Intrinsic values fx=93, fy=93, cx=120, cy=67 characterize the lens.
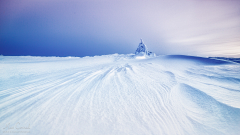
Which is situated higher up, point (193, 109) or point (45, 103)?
point (45, 103)

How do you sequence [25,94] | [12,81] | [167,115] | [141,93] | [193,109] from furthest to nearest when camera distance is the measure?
[12,81]
[25,94]
[141,93]
[193,109]
[167,115]

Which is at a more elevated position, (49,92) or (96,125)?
(49,92)

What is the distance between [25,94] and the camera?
2.12 meters

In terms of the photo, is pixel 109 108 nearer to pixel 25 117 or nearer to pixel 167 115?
pixel 167 115

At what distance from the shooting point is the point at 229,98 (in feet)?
5.57

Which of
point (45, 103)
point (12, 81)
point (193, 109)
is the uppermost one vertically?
point (12, 81)

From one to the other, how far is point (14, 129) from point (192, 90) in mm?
3112

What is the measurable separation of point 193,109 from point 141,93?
885mm

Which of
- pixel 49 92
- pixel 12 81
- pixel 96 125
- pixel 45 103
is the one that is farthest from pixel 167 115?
pixel 12 81

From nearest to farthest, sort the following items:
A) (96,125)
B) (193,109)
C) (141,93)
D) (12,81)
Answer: (96,125) → (193,109) → (141,93) → (12,81)

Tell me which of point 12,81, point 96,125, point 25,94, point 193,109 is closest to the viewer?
point 96,125

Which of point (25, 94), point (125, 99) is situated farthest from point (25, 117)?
point (125, 99)

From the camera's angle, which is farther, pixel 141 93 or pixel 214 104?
pixel 141 93

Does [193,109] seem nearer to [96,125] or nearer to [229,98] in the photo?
[229,98]
